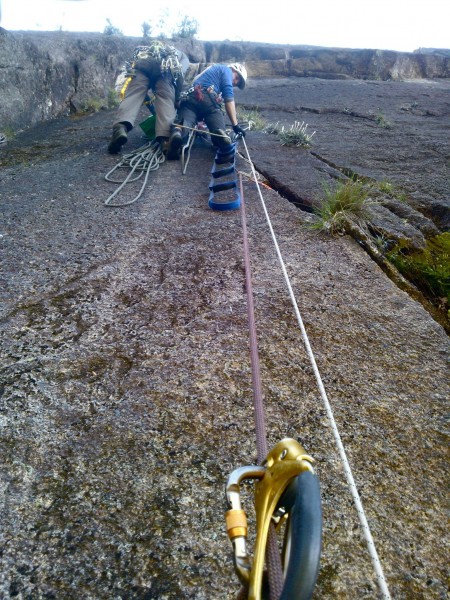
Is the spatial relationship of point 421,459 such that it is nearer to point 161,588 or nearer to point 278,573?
point 161,588

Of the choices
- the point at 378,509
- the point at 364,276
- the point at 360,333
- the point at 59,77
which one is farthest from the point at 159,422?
the point at 59,77

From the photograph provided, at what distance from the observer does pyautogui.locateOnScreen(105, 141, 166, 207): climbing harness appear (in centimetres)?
431

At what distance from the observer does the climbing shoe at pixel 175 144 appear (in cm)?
488

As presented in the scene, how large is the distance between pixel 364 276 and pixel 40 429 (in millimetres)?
1963

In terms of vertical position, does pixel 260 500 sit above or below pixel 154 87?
below

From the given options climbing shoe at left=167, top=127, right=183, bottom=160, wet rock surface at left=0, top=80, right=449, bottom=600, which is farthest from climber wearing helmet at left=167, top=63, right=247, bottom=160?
wet rock surface at left=0, top=80, right=449, bottom=600

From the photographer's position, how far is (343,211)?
10.9ft

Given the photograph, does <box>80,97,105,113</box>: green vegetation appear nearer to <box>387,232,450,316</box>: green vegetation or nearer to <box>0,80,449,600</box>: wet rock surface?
<box>0,80,449,600</box>: wet rock surface

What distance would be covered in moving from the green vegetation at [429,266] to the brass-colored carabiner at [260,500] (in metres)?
2.32

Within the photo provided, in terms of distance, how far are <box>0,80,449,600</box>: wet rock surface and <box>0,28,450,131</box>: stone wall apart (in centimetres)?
338

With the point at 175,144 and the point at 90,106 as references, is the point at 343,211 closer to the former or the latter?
the point at 175,144

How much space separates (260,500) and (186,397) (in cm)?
106

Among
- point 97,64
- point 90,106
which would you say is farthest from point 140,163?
point 97,64

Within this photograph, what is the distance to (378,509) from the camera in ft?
4.57
